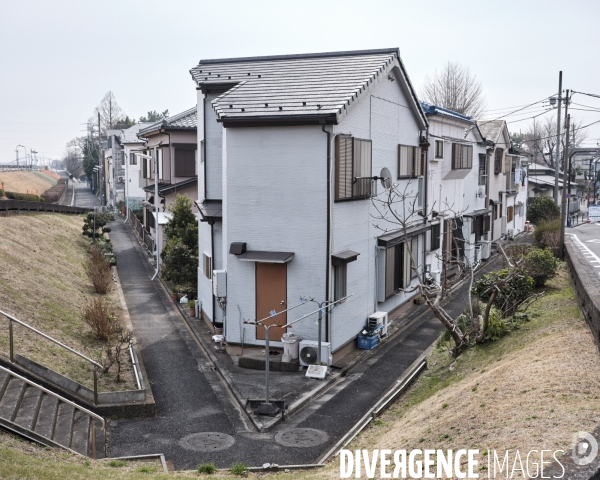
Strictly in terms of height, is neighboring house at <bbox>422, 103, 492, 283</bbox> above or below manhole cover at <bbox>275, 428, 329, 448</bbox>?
above

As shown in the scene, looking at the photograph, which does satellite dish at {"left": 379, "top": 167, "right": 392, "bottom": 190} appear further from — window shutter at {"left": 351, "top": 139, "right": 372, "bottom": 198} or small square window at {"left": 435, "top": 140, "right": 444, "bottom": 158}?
small square window at {"left": 435, "top": 140, "right": 444, "bottom": 158}

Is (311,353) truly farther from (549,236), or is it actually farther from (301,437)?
(549,236)

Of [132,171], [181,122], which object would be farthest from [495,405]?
[132,171]

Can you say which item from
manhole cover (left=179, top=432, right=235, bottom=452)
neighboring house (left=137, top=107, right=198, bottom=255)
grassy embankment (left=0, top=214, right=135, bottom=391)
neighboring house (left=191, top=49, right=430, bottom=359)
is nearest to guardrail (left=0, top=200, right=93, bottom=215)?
grassy embankment (left=0, top=214, right=135, bottom=391)

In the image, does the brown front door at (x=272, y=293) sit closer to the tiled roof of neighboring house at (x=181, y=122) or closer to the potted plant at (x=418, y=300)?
the potted plant at (x=418, y=300)

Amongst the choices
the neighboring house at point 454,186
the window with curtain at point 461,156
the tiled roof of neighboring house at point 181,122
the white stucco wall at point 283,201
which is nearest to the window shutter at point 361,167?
the white stucco wall at point 283,201

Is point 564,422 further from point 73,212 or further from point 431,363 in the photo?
point 73,212
